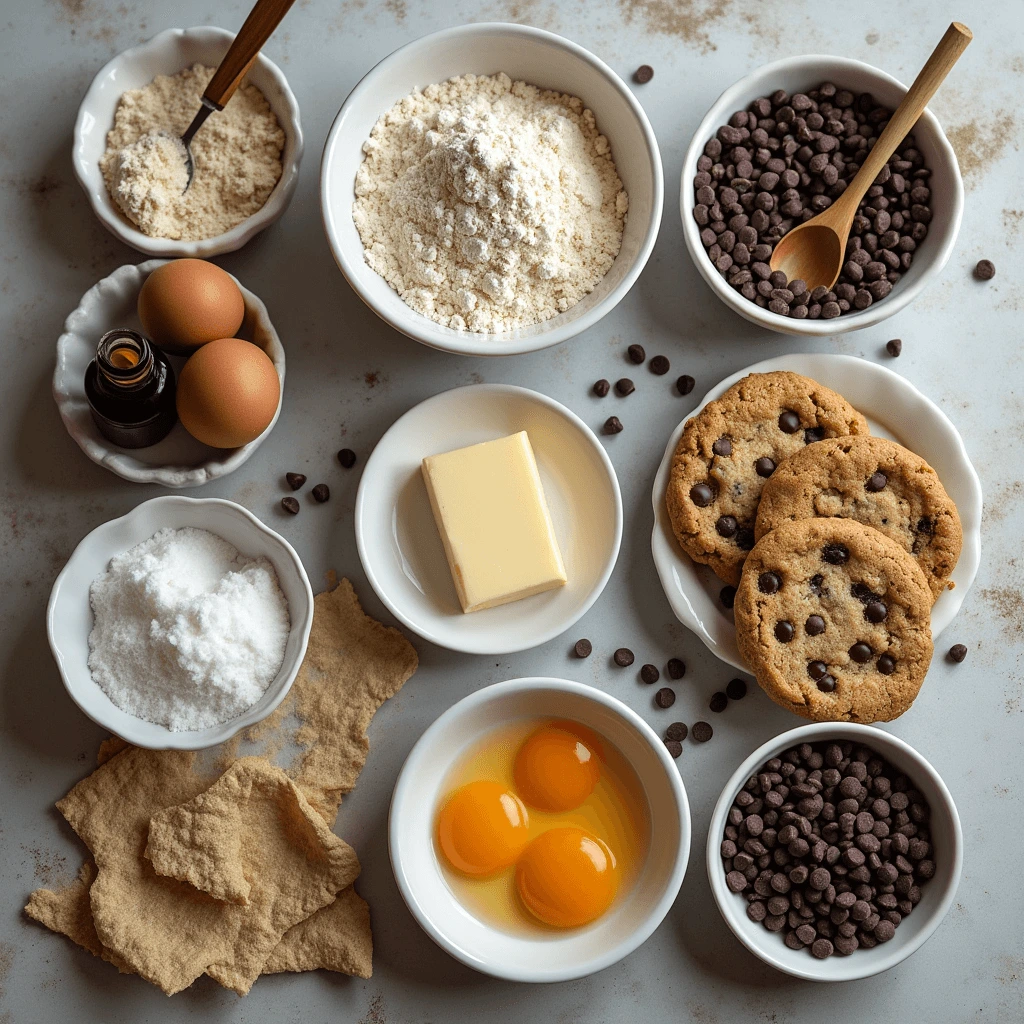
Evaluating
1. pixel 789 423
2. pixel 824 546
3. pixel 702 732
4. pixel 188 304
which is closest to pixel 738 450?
pixel 789 423

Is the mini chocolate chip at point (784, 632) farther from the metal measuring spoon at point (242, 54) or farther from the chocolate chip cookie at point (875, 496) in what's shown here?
the metal measuring spoon at point (242, 54)

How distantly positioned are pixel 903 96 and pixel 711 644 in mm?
1448

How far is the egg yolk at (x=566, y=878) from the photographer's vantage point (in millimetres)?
2066

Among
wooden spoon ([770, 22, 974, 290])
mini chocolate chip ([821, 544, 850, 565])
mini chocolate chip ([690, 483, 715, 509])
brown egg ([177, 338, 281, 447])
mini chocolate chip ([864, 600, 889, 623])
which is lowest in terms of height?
brown egg ([177, 338, 281, 447])

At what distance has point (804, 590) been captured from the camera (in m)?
2.06

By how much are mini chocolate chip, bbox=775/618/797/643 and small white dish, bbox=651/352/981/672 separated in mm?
147

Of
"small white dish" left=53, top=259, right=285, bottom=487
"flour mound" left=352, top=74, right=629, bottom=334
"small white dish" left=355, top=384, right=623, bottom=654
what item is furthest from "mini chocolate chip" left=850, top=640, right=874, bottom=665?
"small white dish" left=53, top=259, right=285, bottom=487

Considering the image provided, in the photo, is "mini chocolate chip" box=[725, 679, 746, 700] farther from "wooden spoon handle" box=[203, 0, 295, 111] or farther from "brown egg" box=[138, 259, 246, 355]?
"wooden spoon handle" box=[203, 0, 295, 111]

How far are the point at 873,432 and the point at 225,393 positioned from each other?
5.26 feet

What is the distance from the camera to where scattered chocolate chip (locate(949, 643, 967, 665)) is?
224 cm

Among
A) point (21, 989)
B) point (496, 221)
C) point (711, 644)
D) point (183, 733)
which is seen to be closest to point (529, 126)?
point (496, 221)

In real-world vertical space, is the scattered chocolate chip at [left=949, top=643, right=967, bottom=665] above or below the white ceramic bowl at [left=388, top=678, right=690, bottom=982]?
above

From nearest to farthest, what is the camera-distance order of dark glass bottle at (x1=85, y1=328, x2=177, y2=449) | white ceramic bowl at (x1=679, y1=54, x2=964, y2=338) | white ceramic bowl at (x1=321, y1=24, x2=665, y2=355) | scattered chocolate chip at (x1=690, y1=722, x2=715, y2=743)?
dark glass bottle at (x1=85, y1=328, x2=177, y2=449) → white ceramic bowl at (x1=321, y1=24, x2=665, y2=355) → white ceramic bowl at (x1=679, y1=54, x2=964, y2=338) → scattered chocolate chip at (x1=690, y1=722, x2=715, y2=743)

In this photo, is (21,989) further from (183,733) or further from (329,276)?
(329,276)
